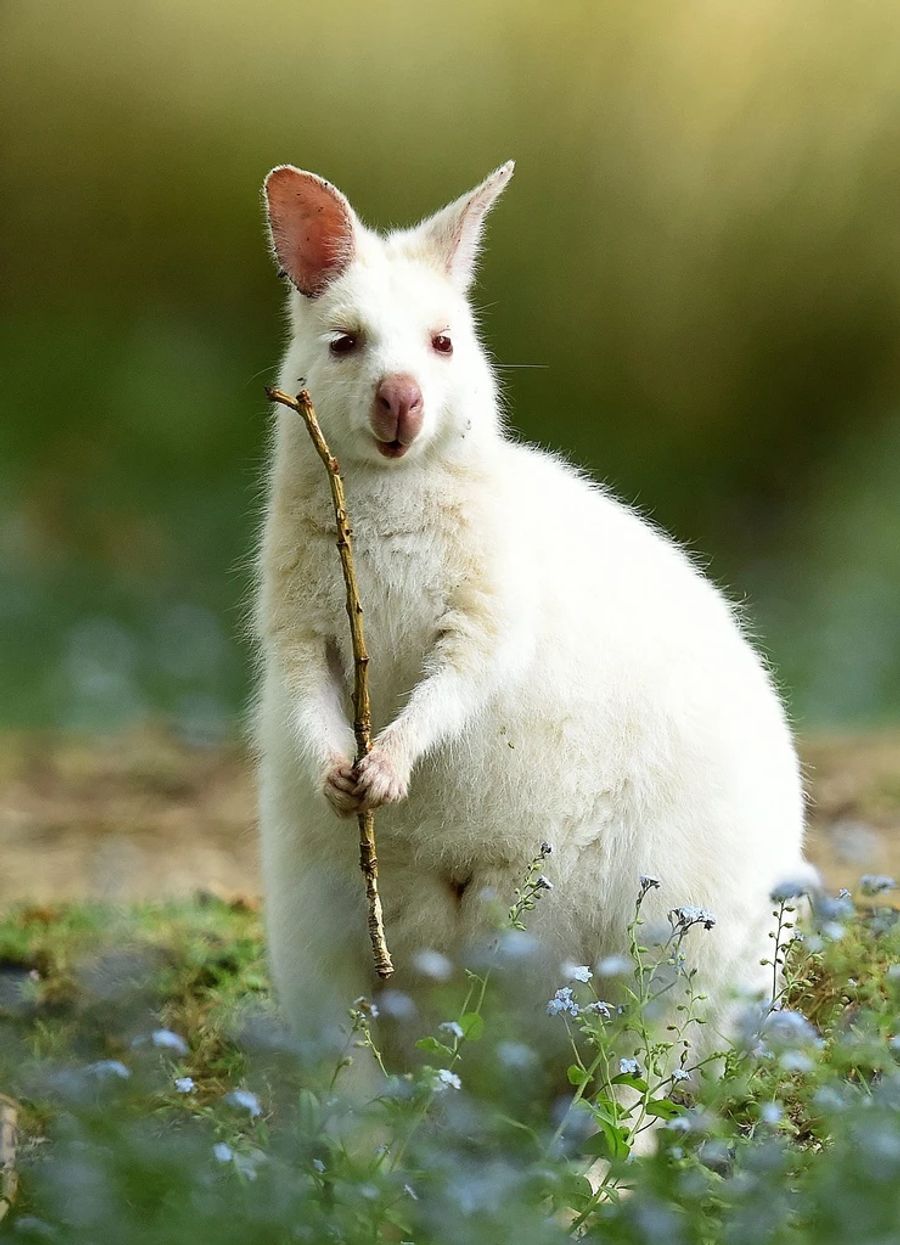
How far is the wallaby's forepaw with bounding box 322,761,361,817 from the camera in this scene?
125 inches

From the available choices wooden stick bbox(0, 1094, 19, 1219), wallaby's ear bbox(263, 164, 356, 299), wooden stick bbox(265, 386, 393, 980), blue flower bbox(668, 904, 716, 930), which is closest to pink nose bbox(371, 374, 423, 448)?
wooden stick bbox(265, 386, 393, 980)

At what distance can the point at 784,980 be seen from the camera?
375 centimetres

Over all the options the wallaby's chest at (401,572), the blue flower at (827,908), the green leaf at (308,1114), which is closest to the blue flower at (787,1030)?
the blue flower at (827,908)

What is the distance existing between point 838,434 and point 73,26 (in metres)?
4.87

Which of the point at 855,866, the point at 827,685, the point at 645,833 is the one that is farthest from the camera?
the point at 827,685

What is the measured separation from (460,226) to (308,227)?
31 centimetres

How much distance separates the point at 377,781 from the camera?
124 inches

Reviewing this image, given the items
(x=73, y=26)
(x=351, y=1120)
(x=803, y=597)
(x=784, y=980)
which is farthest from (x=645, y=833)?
(x=73, y=26)

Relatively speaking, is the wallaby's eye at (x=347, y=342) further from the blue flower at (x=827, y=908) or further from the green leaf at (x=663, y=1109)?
the green leaf at (x=663, y=1109)

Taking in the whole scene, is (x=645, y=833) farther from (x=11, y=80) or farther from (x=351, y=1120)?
(x=11, y=80)

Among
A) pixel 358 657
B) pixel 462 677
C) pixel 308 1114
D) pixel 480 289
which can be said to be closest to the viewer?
pixel 308 1114

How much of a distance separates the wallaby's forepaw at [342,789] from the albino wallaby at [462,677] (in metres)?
0.05

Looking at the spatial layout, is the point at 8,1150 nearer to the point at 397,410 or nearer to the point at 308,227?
the point at 397,410

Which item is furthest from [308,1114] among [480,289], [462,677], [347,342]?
[480,289]
